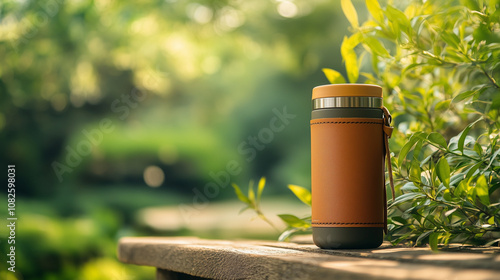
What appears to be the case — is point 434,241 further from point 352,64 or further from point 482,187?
point 352,64

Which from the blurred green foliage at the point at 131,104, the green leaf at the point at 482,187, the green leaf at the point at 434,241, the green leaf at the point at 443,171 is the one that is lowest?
the green leaf at the point at 434,241

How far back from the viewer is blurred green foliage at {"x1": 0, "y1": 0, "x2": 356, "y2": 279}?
8.46ft

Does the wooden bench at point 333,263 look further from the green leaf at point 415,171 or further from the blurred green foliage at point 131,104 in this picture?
the blurred green foliage at point 131,104

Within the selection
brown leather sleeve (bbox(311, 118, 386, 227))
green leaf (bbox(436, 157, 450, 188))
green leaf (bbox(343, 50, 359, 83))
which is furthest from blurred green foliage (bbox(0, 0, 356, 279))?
green leaf (bbox(436, 157, 450, 188))

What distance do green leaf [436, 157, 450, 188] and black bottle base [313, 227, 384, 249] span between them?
0.10 m

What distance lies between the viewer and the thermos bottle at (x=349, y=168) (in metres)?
0.59

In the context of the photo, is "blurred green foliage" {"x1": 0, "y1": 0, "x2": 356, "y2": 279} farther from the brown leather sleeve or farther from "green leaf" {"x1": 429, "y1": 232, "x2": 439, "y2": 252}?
"green leaf" {"x1": 429, "y1": 232, "x2": 439, "y2": 252}

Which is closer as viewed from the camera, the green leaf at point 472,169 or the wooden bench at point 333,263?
the wooden bench at point 333,263

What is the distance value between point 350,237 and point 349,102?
0.16 meters


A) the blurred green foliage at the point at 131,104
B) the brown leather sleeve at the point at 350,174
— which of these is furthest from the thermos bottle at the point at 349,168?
the blurred green foliage at the point at 131,104

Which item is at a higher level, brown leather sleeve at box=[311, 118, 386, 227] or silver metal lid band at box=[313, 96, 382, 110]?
silver metal lid band at box=[313, 96, 382, 110]

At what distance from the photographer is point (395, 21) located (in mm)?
625

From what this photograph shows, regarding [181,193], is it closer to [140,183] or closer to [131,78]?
[140,183]

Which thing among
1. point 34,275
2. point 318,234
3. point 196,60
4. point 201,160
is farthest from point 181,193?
point 318,234
